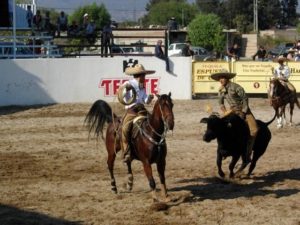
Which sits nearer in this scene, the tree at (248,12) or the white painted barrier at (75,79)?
the white painted barrier at (75,79)

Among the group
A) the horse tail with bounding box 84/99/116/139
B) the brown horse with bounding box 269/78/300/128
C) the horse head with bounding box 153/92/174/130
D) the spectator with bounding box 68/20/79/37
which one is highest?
the spectator with bounding box 68/20/79/37

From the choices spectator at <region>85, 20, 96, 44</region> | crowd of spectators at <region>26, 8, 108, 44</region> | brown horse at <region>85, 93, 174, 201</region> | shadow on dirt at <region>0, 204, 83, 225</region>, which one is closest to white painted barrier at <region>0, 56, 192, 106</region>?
spectator at <region>85, 20, 96, 44</region>

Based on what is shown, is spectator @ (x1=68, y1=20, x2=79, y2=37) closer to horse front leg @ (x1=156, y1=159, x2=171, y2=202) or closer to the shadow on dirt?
horse front leg @ (x1=156, y1=159, x2=171, y2=202)

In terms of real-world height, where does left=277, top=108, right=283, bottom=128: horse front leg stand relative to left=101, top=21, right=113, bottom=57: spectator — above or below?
below

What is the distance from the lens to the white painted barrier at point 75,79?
2262cm

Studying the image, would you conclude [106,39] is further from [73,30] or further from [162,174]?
[162,174]

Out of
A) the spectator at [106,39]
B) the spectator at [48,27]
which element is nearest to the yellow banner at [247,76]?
the spectator at [106,39]

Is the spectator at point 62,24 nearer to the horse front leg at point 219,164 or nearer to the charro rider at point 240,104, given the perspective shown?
the charro rider at point 240,104

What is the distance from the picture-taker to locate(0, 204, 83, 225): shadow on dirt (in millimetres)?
8281

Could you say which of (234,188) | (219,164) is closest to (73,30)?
(219,164)

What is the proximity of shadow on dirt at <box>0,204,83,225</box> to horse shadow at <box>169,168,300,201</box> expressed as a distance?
2102 millimetres

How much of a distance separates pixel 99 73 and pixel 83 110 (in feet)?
8.22

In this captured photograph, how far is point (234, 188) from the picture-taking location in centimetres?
1018

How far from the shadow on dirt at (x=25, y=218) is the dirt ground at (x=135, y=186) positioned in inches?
0.5
